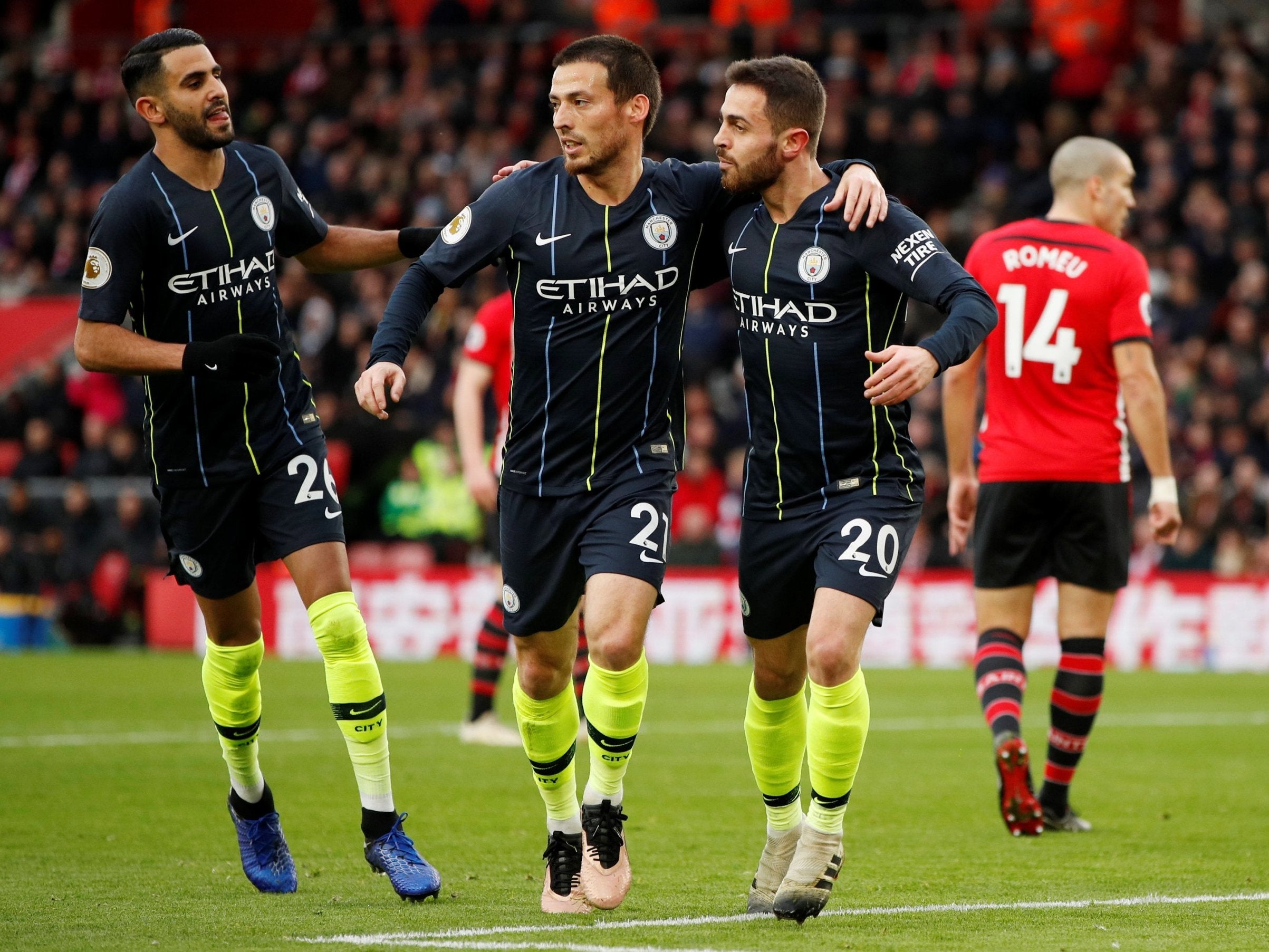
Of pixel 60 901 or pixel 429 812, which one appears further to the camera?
pixel 429 812

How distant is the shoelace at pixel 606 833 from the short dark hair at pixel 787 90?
6.71ft

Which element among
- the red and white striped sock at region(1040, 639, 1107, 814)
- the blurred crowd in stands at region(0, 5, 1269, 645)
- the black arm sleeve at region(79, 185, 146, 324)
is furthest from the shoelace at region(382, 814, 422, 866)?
the blurred crowd in stands at region(0, 5, 1269, 645)

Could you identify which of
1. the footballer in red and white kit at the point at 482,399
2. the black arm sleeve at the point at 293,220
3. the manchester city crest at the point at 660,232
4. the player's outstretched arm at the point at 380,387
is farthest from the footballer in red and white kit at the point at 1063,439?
the player's outstretched arm at the point at 380,387

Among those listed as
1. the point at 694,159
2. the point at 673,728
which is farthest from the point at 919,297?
the point at 694,159

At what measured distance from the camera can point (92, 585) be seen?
64.5 ft

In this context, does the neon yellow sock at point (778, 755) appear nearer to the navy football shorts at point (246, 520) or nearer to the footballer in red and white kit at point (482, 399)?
the navy football shorts at point (246, 520)

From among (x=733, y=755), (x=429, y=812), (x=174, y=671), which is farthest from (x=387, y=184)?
(x=429, y=812)

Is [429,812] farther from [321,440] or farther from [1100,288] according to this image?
[1100,288]

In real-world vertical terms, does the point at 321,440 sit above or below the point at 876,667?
above

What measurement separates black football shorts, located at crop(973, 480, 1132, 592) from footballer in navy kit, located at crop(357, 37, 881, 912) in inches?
90.3

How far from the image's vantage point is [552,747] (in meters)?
5.78

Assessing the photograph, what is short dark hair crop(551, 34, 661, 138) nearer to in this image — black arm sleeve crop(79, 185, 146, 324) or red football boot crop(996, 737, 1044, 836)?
black arm sleeve crop(79, 185, 146, 324)

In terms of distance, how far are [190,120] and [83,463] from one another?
15698 millimetres

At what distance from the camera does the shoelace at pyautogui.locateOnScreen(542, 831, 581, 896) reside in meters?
5.56
